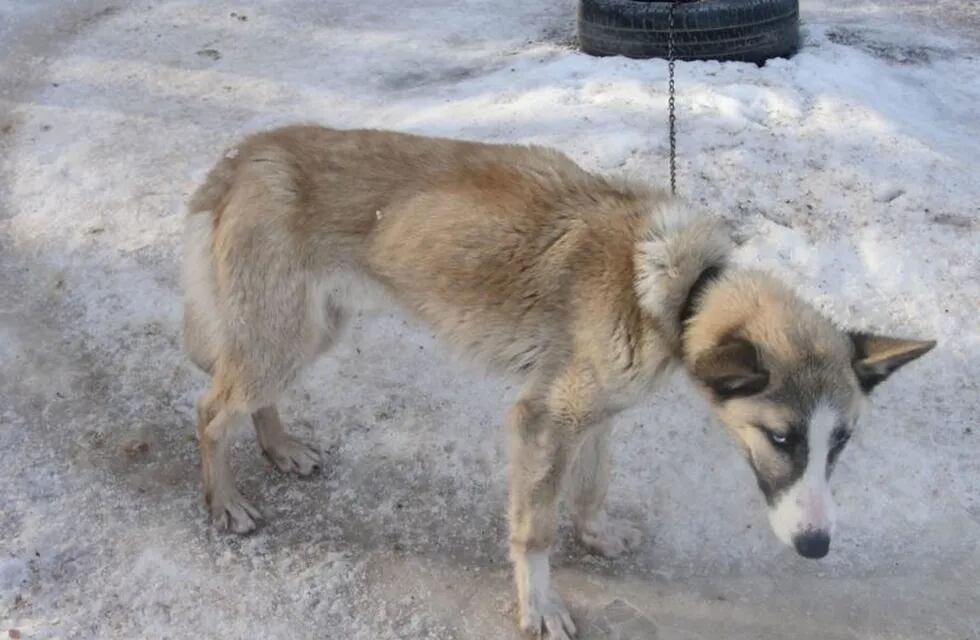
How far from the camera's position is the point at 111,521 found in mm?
4504

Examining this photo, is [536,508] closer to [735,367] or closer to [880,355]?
[735,367]

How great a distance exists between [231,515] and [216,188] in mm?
1554

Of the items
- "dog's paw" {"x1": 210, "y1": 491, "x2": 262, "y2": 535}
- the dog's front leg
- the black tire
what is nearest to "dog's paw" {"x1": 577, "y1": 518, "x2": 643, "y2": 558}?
the dog's front leg

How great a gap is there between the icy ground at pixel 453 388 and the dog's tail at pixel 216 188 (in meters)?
1.38

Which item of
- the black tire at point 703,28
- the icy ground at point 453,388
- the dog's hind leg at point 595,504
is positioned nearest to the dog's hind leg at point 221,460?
the icy ground at point 453,388

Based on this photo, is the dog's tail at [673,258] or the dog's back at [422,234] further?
the dog's back at [422,234]

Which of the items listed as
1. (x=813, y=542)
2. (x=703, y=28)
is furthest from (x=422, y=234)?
(x=703, y=28)

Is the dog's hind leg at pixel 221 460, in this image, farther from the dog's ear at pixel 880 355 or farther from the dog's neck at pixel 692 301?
the dog's ear at pixel 880 355

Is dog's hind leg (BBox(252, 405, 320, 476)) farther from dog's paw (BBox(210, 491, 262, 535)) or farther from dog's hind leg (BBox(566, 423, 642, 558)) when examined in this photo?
dog's hind leg (BBox(566, 423, 642, 558))

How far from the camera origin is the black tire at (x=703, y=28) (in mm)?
7844

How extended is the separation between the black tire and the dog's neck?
4650 millimetres

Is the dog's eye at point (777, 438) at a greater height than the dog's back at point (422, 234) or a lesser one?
lesser

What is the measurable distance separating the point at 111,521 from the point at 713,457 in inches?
118

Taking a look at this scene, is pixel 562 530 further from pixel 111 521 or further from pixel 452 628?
pixel 111 521
